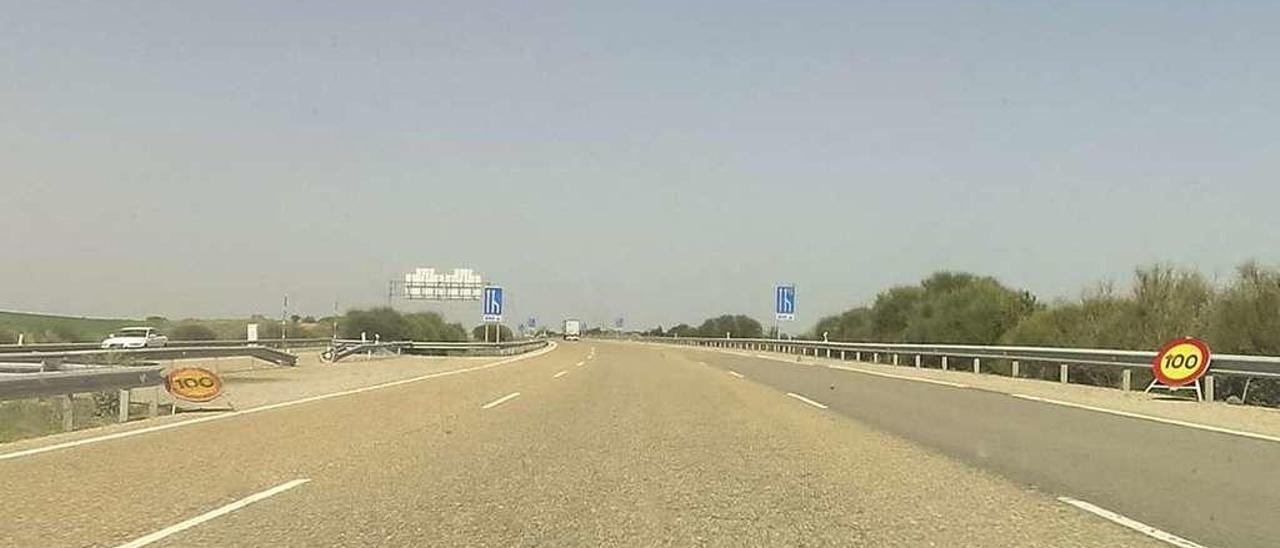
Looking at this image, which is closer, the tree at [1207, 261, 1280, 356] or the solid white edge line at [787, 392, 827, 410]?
the solid white edge line at [787, 392, 827, 410]

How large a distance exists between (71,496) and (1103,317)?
115 ft

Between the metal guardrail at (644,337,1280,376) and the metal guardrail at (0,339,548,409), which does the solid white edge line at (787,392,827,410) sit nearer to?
the metal guardrail at (644,337,1280,376)

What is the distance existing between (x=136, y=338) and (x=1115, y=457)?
45.3m

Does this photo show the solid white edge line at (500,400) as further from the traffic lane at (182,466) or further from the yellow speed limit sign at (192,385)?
the yellow speed limit sign at (192,385)

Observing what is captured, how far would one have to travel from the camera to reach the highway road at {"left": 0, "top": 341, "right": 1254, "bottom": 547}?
745cm

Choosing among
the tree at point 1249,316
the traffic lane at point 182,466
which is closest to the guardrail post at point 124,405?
the traffic lane at point 182,466

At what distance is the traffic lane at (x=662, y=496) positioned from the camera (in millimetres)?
7328

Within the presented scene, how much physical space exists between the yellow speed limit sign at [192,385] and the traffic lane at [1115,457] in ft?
34.7

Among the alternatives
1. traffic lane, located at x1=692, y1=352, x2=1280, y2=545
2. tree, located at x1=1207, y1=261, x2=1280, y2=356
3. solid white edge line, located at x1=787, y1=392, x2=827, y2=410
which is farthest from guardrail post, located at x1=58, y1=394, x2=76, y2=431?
tree, located at x1=1207, y1=261, x2=1280, y2=356

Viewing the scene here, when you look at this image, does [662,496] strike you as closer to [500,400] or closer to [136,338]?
[500,400]

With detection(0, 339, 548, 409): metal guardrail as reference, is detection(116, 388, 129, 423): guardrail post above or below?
below

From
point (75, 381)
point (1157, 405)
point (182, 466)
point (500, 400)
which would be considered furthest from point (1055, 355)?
point (182, 466)

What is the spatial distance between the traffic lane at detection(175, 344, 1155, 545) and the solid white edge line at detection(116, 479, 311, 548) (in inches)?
8.7

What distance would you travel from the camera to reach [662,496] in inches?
354
